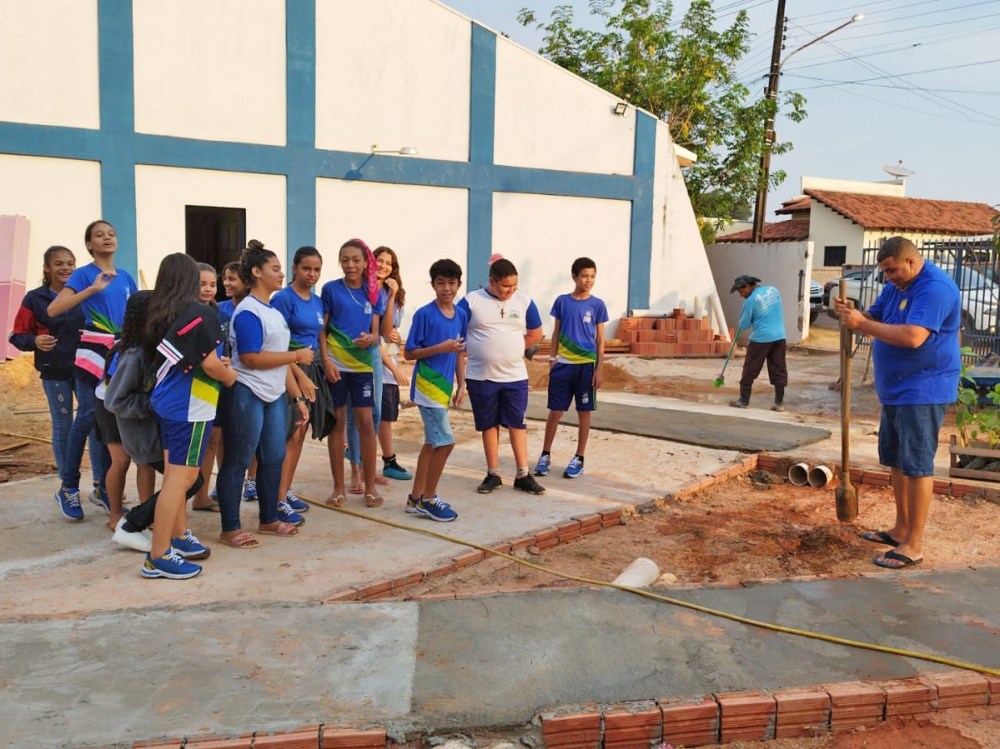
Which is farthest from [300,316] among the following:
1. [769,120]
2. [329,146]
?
[769,120]

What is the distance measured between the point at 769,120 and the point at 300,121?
12.6 metres

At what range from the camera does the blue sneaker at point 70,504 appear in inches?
219

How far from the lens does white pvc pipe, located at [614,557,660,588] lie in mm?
4699

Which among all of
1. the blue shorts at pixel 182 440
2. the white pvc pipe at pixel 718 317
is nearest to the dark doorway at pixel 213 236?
the white pvc pipe at pixel 718 317

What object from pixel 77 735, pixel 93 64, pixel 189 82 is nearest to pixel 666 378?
pixel 189 82

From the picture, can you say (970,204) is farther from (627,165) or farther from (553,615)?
(553,615)

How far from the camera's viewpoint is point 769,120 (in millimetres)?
21891

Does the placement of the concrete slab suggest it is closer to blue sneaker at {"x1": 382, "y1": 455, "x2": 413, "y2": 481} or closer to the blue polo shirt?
blue sneaker at {"x1": 382, "y1": 455, "x2": 413, "y2": 481}

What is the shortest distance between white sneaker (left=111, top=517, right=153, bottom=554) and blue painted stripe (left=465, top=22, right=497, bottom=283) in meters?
11.8

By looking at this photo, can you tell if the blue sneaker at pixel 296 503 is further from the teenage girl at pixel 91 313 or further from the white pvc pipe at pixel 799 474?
the white pvc pipe at pixel 799 474

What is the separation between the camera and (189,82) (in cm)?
1345

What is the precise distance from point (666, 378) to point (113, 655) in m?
11.5

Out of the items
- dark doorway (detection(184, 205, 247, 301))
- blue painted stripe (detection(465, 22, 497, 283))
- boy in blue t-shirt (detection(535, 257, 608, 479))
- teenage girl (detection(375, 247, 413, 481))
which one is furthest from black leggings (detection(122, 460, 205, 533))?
blue painted stripe (detection(465, 22, 497, 283))

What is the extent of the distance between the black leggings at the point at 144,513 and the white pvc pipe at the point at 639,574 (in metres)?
2.35
